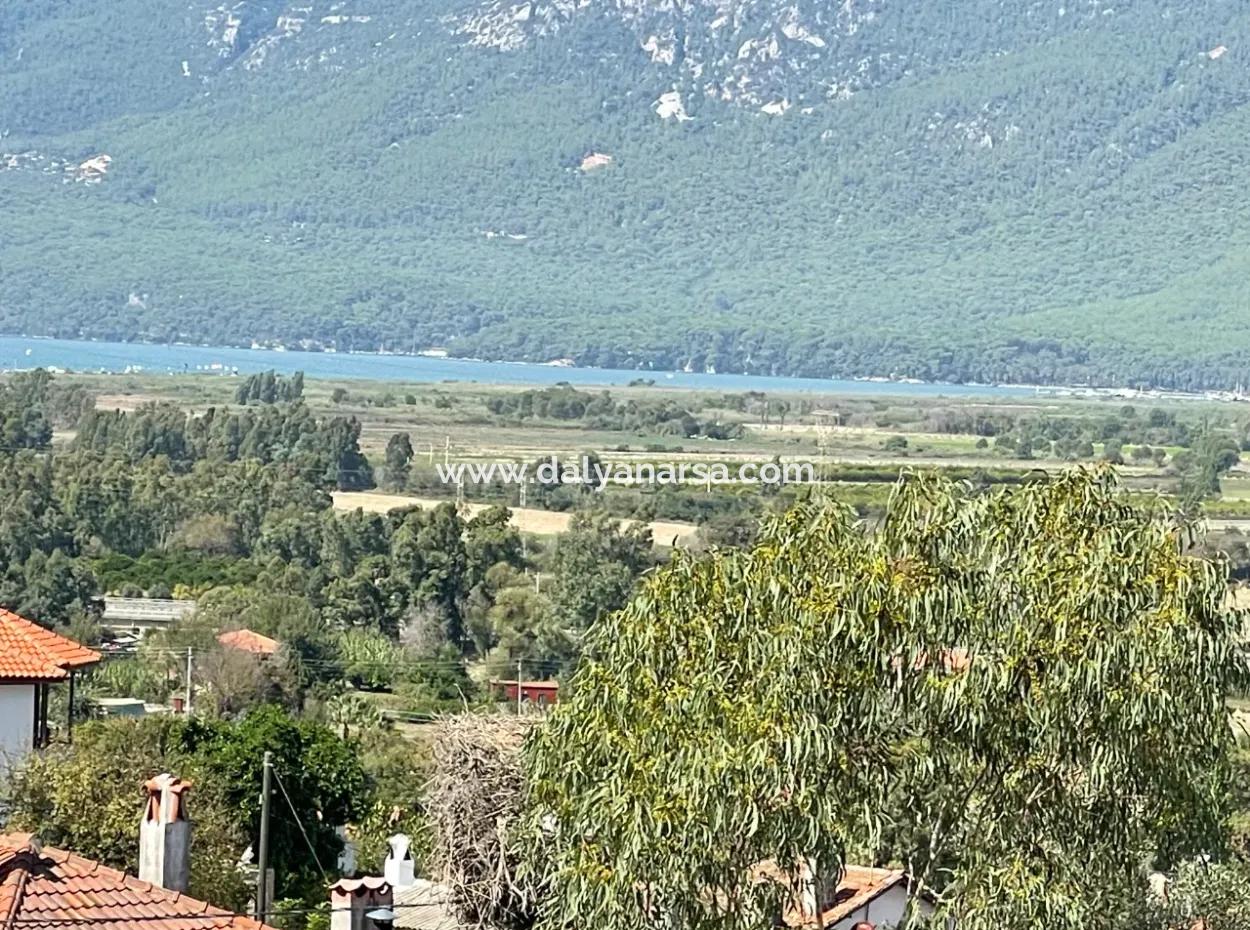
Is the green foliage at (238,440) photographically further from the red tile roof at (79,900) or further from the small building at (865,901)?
the red tile roof at (79,900)

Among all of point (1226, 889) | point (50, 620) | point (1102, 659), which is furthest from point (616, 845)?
point (50, 620)

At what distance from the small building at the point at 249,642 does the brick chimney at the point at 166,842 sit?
4636 centimetres

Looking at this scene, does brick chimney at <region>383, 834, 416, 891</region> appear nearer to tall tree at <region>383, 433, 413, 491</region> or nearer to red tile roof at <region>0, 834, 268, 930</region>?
red tile roof at <region>0, 834, 268, 930</region>

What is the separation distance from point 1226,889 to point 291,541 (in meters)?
72.6

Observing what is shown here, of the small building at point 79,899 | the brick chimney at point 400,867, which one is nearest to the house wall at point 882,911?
the brick chimney at point 400,867

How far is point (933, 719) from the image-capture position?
59.6 feet

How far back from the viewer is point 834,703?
18.1 metres

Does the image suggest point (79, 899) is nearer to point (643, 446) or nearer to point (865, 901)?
point (865, 901)

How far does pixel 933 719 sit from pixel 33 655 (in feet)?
45.1

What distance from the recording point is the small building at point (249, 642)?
6650 centimetres

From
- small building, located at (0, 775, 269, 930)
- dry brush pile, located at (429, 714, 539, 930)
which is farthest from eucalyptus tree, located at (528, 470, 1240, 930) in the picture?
dry brush pile, located at (429, 714, 539, 930)

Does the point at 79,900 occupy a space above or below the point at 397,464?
above

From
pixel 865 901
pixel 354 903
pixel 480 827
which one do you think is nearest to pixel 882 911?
pixel 865 901

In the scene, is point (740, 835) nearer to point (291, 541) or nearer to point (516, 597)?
point (516, 597)
